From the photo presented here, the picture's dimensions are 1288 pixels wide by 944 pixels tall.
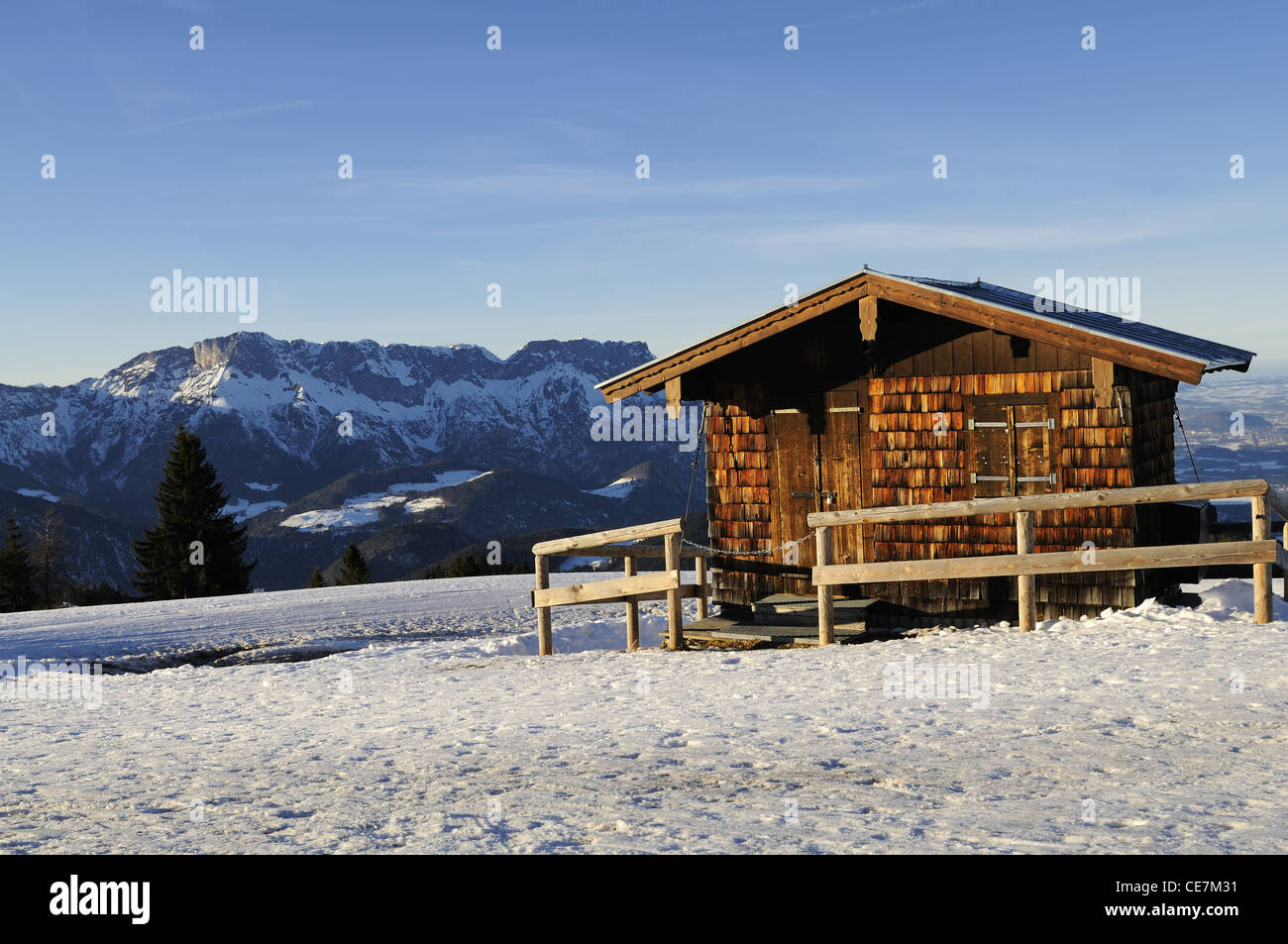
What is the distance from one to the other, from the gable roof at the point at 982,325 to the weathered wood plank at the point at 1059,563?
2.16m

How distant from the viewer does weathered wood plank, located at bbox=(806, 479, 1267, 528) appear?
12.0 meters

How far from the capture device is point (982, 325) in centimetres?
1464

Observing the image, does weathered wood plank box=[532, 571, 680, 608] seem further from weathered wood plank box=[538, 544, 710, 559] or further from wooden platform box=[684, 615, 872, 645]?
wooden platform box=[684, 615, 872, 645]

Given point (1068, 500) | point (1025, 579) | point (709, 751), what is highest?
point (1068, 500)

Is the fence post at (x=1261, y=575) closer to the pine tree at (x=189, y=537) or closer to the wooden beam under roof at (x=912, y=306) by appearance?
the wooden beam under roof at (x=912, y=306)

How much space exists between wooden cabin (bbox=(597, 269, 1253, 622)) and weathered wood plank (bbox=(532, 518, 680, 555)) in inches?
107

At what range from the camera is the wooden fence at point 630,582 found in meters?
14.0

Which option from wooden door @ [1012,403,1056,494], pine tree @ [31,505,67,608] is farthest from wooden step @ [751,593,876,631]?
pine tree @ [31,505,67,608]

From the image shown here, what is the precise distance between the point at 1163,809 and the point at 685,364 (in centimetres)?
1121

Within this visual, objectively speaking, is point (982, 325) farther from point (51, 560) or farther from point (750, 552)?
point (51, 560)

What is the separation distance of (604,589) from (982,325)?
6.26 metres

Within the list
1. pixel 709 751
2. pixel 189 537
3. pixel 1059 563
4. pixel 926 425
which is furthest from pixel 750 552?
pixel 189 537
